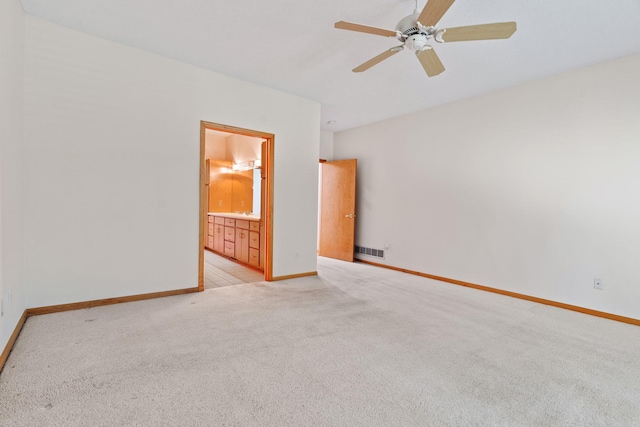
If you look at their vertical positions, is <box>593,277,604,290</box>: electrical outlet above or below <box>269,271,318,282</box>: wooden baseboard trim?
above

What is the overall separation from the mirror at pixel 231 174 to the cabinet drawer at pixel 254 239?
6.05 ft

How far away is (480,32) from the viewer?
2131mm

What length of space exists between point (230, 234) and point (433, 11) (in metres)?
5.00

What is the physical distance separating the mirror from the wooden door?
1.54 meters

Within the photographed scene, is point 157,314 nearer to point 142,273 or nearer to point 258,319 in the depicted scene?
point 142,273

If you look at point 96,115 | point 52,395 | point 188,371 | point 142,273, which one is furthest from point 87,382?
point 96,115

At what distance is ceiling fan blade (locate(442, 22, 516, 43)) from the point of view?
6.65 feet

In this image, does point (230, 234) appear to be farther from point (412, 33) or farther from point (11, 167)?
point (412, 33)

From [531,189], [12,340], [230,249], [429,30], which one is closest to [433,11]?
[429,30]

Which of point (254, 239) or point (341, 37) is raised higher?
point (341, 37)

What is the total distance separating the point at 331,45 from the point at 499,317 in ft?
10.5

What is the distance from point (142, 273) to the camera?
3.37 m

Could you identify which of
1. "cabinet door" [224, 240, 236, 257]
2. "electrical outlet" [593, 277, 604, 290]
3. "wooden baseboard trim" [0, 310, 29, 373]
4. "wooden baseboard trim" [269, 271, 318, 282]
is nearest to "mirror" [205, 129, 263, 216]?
"cabinet door" [224, 240, 236, 257]

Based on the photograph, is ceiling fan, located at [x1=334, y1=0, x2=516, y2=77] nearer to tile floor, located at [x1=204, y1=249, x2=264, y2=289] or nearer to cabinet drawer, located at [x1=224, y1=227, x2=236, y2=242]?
tile floor, located at [x1=204, y1=249, x2=264, y2=289]
